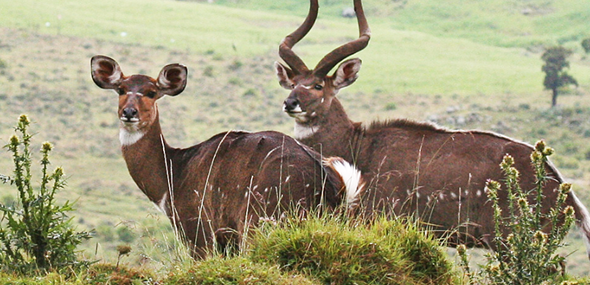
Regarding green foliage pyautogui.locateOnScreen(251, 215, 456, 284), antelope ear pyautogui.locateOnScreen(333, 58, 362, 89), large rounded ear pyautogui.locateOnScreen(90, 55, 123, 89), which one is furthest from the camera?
antelope ear pyautogui.locateOnScreen(333, 58, 362, 89)

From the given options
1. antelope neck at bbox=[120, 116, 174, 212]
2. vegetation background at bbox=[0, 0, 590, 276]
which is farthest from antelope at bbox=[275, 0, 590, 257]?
vegetation background at bbox=[0, 0, 590, 276]

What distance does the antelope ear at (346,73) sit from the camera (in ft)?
37.3

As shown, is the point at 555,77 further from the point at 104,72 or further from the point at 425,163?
the point at 104,72

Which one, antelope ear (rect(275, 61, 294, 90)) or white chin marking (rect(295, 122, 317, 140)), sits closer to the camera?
white chin marking (rect(295, 122, 317, 140))

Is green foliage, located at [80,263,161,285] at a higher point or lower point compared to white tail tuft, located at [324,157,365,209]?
lower

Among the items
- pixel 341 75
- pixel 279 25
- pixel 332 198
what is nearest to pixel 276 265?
pixel 332 198

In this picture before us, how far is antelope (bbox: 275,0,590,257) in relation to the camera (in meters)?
9.61

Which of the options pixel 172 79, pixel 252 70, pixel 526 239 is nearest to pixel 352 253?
pixel 526 239

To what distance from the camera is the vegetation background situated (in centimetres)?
5325

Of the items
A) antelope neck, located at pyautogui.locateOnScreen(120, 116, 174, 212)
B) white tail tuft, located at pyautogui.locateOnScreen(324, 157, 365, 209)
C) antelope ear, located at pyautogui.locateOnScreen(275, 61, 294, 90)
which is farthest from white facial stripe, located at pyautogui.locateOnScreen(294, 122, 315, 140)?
white tail tuft, located at pyautogui.locateOnScreen(324, 157, 365, 209)

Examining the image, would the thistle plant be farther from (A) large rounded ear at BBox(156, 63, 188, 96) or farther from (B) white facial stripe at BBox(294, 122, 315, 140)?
(B) white facial stripe at BBox(294, 122, 315, 140)

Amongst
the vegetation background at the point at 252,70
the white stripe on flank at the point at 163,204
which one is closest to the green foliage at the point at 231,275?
the white stripe on flank at the point at 163,204

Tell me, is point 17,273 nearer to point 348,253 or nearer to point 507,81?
point 348,253

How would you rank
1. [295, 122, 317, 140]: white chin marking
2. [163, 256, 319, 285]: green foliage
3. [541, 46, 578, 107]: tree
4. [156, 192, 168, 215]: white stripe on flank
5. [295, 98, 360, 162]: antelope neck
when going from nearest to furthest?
[163, 256, 319, 285]: green foliage < [156, 192, 168, 215]: white stripe on flank < [295, 98, 360, 162]: antelope neck < [295, 122, 317, 140]: white chin marking < [541, 46, 578, 107]: tree
